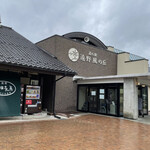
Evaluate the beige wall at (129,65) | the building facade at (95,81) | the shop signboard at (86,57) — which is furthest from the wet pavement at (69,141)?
the beige wall at (129,65)

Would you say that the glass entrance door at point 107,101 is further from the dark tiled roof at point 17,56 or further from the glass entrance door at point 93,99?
the dark tiled roof at point 17,56

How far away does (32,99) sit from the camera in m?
10.1

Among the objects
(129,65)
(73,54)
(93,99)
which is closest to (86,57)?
(73,54)

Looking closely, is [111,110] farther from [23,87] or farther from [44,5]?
[44,5]

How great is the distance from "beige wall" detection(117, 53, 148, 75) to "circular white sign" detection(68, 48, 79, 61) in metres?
5.98

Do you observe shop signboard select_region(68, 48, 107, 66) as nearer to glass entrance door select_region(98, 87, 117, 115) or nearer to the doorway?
the doorway

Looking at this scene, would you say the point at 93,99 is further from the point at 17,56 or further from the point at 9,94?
the point at 17,56

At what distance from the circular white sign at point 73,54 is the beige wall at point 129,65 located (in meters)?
5.98

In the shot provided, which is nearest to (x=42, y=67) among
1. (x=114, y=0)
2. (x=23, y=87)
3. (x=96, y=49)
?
(x=23, y=87)

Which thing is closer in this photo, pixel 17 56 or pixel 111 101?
pixel 17 56

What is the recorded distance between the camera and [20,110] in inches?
372

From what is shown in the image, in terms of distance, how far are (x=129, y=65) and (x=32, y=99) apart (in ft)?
37.0

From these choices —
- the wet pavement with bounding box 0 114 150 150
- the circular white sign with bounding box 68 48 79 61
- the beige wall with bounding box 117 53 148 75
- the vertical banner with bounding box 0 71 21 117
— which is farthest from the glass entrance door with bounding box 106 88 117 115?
the beige wall with bounding box 117 53 148 75

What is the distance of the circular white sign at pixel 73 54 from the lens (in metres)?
13.8
